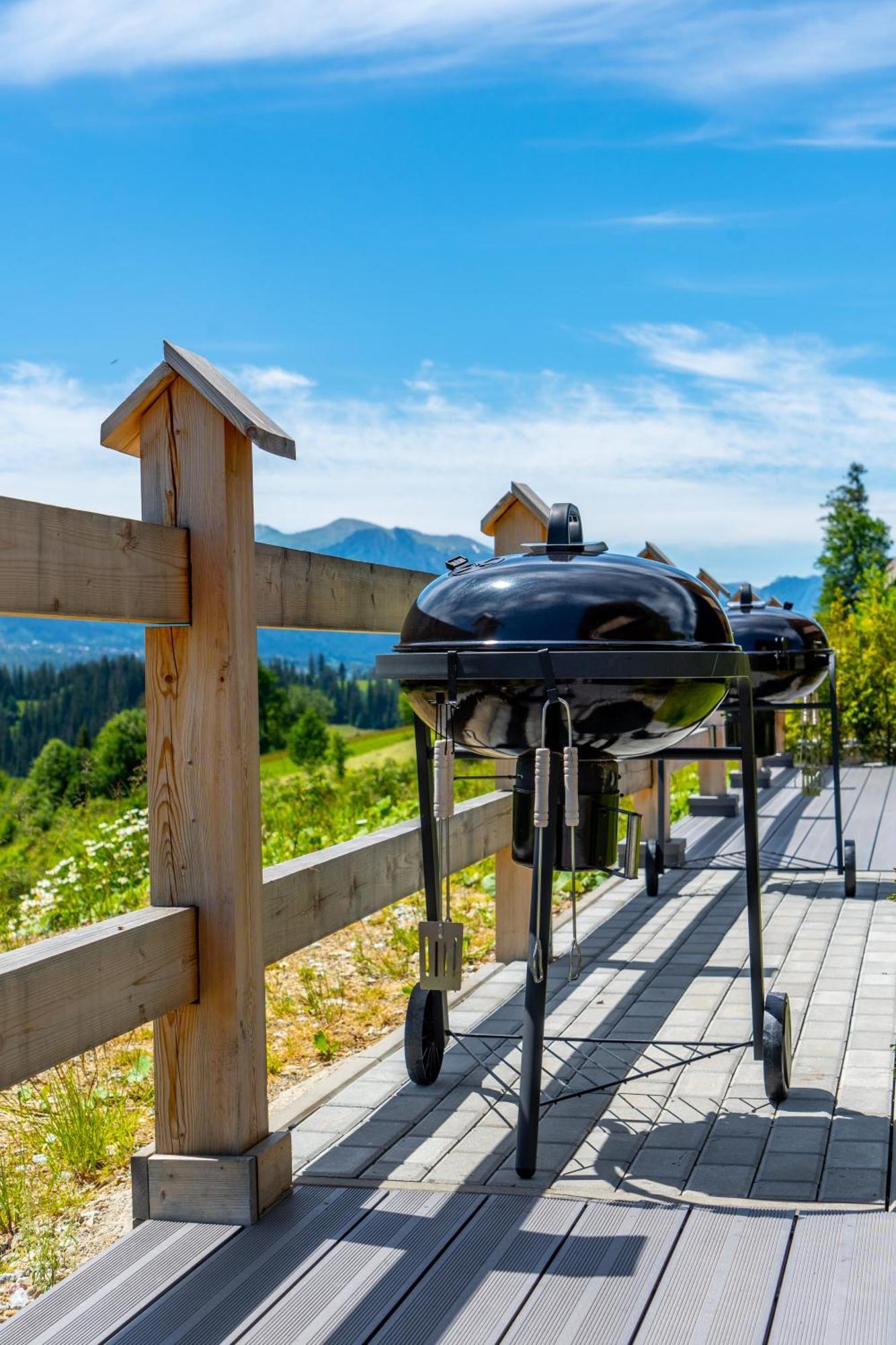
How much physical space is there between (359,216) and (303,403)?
169 feet

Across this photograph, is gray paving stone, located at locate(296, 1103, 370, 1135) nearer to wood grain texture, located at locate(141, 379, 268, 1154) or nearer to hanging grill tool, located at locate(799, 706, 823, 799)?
wood grain texture, located at locate(141, 379, 268, 1154)

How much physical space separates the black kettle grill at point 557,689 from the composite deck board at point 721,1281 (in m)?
0.48

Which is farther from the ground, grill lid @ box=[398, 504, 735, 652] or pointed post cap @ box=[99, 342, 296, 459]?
pointed post cap @ box=[99, 342, 296, 459]

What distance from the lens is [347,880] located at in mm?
3645

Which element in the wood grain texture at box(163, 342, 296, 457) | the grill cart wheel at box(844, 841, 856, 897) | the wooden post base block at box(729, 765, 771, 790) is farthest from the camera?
the wooden post base block at box(729, 765, 771, 790)

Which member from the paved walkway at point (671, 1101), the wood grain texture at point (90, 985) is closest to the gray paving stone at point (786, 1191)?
the paved walkway at point (671, 1101)

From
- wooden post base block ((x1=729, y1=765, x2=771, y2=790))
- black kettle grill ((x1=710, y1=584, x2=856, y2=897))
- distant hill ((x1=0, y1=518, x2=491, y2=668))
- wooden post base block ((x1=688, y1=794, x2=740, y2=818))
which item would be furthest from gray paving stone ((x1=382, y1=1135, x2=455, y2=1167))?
distant hill ((x1=0, y1=518, x2=491, y2=668))

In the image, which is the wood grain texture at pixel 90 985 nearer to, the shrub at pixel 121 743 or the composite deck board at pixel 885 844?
the composite deck board at pixel 885 844

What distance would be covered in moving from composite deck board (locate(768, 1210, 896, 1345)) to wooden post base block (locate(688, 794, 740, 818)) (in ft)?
22.9

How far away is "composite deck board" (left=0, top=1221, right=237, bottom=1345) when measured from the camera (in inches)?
90.8

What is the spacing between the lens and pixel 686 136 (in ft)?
176

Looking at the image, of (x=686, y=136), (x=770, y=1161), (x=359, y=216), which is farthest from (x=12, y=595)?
(x=359, y=216)

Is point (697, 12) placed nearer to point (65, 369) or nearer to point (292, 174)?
point (292, 174)

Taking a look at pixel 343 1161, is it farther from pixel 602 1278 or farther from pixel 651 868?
pixel 651 868
